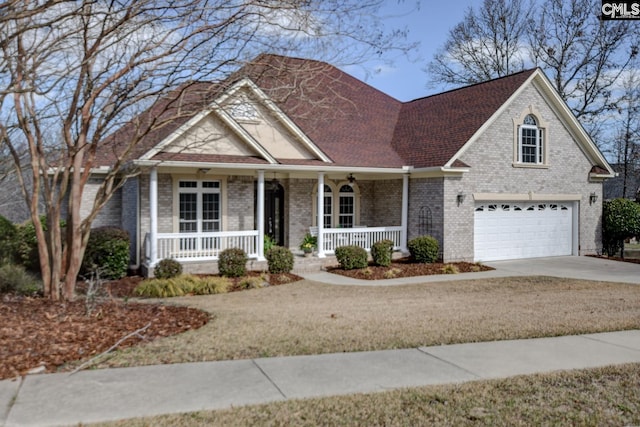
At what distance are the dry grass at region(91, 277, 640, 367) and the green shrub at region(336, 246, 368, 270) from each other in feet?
8.04

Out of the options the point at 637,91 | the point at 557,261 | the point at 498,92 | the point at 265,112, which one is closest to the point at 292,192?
the point at 265,112

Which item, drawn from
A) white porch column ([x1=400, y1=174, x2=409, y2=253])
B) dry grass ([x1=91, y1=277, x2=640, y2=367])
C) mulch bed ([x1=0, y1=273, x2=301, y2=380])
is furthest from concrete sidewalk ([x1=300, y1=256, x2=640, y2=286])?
mulch bed ([x1=0, y1=273, x2=301, y2=380])

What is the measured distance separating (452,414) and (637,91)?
120 feet

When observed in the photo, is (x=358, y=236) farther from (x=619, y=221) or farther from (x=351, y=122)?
(x=619, y=221)

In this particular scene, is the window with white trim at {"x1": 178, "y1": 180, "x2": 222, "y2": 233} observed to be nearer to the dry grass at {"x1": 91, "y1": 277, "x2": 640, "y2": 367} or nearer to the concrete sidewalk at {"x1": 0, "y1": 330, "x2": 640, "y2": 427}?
the dry grass at {"x1": 91, "y1": 277, "x2": 640, "y2": 367}

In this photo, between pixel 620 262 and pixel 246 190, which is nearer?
pixel 246 190

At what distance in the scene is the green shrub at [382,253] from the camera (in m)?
18.0

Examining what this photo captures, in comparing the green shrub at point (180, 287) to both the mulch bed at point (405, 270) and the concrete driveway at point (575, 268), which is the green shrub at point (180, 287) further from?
the concrete driveway at point (575, 268)

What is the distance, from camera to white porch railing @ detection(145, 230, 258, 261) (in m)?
16.2

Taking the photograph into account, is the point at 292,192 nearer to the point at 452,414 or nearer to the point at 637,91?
the point at 452,414

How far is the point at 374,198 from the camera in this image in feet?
71.1

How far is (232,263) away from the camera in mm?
15875

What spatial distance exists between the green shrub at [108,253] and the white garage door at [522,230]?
38.3 ft

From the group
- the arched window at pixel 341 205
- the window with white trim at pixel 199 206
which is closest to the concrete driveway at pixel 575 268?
the arched window at pixel 341 205
